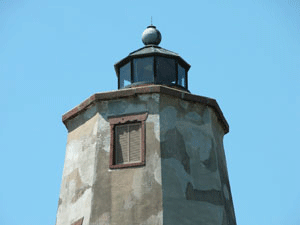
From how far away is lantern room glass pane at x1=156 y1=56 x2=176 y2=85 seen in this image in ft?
70.4

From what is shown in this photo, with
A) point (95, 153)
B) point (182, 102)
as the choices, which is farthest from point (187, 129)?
point (95, 153)

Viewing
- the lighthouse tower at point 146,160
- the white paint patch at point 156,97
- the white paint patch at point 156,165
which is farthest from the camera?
the white paint patch at point 156,97

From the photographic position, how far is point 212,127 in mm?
20734

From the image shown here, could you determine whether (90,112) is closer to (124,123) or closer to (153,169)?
(124,123)

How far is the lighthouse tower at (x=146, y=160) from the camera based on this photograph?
61.6ft

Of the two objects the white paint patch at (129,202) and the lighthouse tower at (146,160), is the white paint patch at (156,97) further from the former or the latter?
the white paint patch at (129,202)

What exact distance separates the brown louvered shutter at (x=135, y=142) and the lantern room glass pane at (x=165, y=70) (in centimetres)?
204

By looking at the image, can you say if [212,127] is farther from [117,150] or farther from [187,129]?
[117,150]

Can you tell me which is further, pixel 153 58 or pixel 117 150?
pixel 153 58

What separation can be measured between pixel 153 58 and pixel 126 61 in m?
0.84

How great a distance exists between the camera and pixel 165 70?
21641 millimetres

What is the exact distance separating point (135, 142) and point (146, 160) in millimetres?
634

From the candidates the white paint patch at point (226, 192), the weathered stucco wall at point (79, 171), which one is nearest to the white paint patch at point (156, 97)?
the weathered stucco wall at point (79, 171)

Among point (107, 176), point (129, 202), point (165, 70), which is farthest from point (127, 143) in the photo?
point (165, 70)
